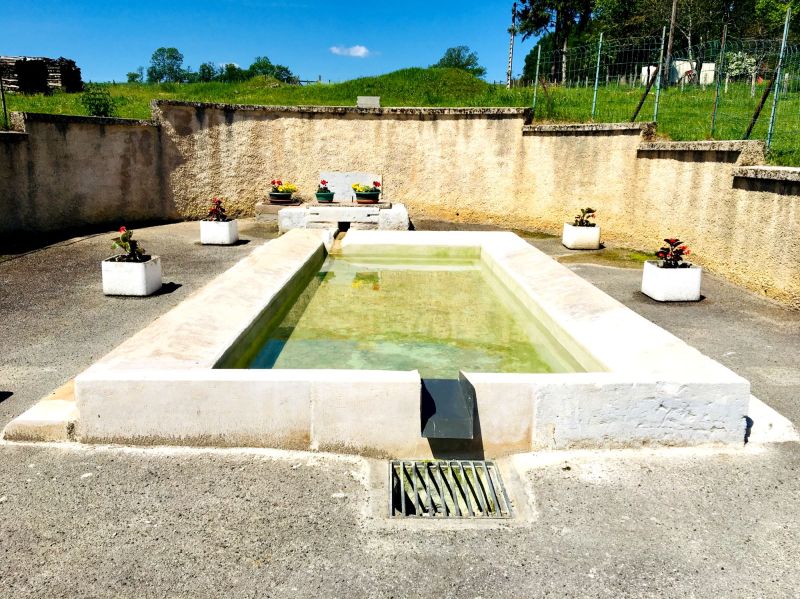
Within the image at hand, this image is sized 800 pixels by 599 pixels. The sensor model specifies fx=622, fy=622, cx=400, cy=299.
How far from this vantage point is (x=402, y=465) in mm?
3750

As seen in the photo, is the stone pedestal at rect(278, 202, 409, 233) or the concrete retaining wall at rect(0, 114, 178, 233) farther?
the stone pedestal at rect(278, 202, 409, 233)

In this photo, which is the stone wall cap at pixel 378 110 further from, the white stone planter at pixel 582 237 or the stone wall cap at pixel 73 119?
the white stone planter at pixel 582 237

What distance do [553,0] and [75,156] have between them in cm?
3759

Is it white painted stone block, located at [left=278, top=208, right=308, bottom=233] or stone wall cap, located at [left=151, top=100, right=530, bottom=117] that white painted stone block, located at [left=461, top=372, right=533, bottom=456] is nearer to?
white painted stone block, located at [left=278, top=208, right=308, bottom=233]

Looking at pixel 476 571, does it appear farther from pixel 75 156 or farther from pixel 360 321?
pixel 75 156

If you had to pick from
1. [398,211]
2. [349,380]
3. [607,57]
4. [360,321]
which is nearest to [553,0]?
[607,57]

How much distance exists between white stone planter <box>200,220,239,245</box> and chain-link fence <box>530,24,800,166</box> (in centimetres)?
782

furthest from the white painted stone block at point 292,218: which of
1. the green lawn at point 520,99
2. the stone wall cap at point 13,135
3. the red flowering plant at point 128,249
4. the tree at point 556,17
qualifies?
the tree at point 556,17

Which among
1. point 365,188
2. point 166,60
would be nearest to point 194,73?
point 166,60

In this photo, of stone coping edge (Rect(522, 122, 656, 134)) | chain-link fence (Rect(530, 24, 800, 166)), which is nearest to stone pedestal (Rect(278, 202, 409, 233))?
stone coping edge (Rect(522, 122, 656, 134))

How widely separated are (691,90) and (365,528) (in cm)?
1521

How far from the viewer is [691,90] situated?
15.0 meters

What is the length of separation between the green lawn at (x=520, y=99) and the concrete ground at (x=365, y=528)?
24.5ft

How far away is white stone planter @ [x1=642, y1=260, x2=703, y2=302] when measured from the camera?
768 cm
